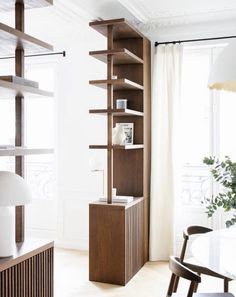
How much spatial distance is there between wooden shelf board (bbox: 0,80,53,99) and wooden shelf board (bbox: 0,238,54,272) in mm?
949

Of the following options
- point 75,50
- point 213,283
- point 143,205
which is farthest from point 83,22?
point 213,283

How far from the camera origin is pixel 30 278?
2.27m

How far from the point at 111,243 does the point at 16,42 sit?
7.03 ft

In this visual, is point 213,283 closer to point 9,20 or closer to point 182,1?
point 182,1

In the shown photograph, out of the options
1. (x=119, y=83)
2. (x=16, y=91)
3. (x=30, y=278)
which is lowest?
(x=30, y=278)

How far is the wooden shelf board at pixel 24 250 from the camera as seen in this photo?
206cm

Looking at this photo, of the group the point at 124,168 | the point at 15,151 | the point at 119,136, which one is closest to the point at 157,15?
the point at 119,136

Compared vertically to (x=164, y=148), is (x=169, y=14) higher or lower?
higher

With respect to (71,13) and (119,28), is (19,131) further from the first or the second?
(71,13)

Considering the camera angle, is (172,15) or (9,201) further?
(172,15)

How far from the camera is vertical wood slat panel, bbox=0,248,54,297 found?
2.07m

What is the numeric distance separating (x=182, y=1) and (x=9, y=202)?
9.19 ft

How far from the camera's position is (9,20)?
14.3 feet

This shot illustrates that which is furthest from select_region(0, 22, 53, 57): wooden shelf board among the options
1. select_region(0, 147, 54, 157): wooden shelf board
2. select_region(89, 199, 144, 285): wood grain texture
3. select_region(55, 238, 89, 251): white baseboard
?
select_region(55, 238, 89, 251): white baseboard
